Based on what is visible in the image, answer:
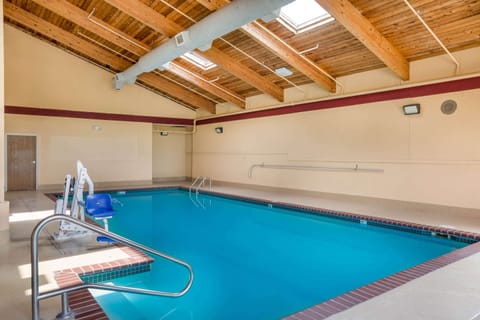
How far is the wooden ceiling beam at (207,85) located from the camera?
8.86m

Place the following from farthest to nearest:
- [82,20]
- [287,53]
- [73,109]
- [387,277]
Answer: [73,109] → [82,20] → [287,53] → [387,277]

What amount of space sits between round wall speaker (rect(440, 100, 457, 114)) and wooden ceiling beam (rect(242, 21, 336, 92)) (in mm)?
2494

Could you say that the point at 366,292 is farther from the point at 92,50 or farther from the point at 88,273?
the point at 92,50

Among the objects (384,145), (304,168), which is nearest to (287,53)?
(384,145)

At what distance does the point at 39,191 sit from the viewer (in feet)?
29.5

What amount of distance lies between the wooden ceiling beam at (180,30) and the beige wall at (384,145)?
1103mm

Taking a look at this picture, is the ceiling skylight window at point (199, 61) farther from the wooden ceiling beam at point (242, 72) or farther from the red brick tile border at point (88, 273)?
the red brick tile border at point (88, 273)

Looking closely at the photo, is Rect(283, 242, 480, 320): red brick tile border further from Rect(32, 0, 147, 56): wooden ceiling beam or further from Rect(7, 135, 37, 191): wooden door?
Rect(7, 135, 37, 191): wooden door

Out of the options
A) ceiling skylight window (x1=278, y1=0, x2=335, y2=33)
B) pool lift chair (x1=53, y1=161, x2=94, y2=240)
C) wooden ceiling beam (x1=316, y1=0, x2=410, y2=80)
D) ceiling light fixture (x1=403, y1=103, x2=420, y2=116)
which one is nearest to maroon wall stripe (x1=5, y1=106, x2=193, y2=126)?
pool lift chair (x1=53, y1=161, x2=94, y2=240)

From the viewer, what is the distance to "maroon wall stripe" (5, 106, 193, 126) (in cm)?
905

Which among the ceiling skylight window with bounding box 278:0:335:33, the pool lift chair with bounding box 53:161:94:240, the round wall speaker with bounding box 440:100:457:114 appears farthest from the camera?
the round wall speaker with bounding box 440:100:457:114

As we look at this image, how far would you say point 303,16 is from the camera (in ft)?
19.7

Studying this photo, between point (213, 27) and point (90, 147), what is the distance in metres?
6.63

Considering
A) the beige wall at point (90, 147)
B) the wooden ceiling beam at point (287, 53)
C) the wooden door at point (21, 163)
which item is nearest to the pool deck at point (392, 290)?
the wooden ceiling beam at point (287, 53)
